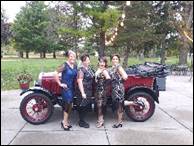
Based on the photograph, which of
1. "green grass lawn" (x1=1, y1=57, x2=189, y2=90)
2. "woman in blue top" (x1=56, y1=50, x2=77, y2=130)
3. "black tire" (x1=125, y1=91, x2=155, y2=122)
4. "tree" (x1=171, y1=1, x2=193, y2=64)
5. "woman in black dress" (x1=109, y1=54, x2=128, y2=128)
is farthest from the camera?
"tree" (x1=171, y1=1, x2=193, y2=64)

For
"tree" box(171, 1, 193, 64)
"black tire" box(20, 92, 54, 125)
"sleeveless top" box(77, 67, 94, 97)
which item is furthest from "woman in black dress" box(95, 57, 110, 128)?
"tree" box(171, 1, 193, 64)

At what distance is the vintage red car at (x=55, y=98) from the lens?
6688mm

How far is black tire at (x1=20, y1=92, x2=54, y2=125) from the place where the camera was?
6656 mm

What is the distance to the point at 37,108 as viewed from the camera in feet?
22.0

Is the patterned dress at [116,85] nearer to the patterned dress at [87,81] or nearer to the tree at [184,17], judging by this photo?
the patterned dress at [87,81]

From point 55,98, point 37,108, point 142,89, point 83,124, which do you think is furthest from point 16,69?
point 83,124

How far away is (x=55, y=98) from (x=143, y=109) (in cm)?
160

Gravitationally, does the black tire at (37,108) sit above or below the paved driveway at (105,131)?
above

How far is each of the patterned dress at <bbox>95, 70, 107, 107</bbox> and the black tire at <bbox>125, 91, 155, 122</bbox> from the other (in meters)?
0.58

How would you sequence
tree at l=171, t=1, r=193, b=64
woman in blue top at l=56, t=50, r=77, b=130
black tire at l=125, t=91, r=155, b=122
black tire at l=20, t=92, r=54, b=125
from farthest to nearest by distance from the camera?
1. tree at l=171, t=1, r=193, b=64
2. black tire at l=125, t=91, r=155, b=122
3. black tire at l=20, t=92, r=54, b=125
4. woman in blue top at l=56, t=50, r=77, b=130

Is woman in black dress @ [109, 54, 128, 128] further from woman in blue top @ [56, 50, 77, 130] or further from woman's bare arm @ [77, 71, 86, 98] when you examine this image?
woman in blue top @ [56, 50, 77, 130]

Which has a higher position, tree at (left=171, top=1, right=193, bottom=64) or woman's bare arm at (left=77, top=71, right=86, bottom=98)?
tree at (left=171, top=1, right=193, bottom=64)

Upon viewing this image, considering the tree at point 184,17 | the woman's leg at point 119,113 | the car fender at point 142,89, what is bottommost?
the woman's leg at point 119,113

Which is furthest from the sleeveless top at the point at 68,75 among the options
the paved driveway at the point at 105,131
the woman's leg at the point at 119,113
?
the woman's leg at the point at 119,113
